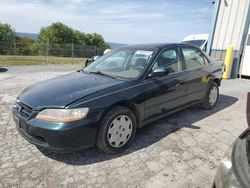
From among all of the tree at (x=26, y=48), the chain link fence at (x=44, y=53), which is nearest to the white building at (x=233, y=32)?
the chain link fence at (x=44, y=53)

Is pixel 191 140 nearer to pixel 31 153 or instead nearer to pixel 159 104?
pixel 159 104

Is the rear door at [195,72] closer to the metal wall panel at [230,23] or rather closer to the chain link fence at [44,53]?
the metal wall panel at [230,23]

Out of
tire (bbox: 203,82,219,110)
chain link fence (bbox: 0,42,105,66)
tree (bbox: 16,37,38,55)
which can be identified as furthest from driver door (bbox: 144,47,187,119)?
tree (bbox: 16,37,38,55)

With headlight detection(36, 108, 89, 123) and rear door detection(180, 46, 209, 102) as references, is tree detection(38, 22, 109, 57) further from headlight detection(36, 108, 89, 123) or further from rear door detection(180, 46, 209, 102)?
headlight detection(36, 108, 89, 123)

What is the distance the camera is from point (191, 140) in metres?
3.65

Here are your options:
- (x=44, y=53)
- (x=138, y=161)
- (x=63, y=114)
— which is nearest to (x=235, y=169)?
(x=138, y=161)

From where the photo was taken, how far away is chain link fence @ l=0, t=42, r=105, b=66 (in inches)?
708

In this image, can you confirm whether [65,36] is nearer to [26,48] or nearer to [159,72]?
[26,48]

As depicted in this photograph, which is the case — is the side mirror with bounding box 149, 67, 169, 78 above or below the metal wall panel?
below

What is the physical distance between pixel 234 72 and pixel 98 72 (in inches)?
331

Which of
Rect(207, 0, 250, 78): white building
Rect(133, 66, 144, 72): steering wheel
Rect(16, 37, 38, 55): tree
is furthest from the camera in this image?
Rect(16, 37, 38, 55): tree

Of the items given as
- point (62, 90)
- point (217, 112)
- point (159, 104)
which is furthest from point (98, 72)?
point (217, 112)

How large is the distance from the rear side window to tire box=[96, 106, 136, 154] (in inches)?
73.1

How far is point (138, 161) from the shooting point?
3027 millimetres
